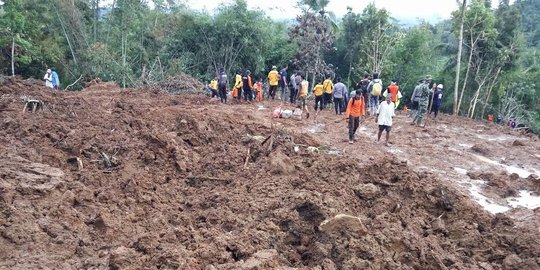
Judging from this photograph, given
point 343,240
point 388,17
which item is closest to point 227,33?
point 388,17

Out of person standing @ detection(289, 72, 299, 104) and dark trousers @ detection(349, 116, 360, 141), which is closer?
dark trousers @ detection(349, 116, 360, 141)

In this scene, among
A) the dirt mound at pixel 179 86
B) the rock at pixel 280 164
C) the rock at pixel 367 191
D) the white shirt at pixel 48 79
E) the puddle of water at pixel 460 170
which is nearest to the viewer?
the rock at pixel 367 191

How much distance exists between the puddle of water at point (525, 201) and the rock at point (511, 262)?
2.57 m

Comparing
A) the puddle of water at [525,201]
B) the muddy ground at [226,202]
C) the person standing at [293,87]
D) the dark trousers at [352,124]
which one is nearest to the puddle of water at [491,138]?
the muddy ground at [226,202]

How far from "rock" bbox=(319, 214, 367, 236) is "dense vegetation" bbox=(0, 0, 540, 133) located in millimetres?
15990

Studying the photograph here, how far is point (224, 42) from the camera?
23.8 metres

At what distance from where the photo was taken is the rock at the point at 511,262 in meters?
4.97

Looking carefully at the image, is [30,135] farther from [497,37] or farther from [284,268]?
[497,37]

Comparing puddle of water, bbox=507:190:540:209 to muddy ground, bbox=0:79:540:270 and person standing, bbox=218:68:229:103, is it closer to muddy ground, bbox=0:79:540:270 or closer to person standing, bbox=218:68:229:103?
muddy ground, bbox=0:79:540:270

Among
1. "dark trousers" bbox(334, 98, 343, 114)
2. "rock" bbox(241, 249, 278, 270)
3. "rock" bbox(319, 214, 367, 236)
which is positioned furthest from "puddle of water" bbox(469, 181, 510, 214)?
"dark trousers" bbox(334, 98, 343, 114)

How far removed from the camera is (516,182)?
8430mm

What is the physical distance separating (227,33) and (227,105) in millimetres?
9387

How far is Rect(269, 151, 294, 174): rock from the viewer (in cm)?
674

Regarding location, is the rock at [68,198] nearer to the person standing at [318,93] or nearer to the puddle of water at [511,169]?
the puddle of water at [511,169]
